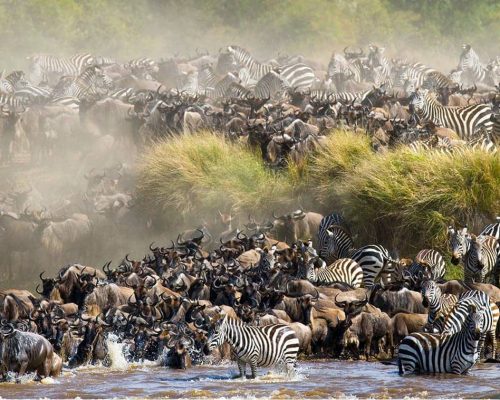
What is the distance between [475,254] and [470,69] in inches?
1108

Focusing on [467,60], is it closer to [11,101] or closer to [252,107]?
[11,101]

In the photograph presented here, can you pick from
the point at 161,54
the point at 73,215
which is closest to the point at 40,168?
the point at 73,215

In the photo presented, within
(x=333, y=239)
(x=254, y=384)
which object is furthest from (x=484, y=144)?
(x=254, y=384)

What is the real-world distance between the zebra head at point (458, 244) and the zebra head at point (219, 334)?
681cm

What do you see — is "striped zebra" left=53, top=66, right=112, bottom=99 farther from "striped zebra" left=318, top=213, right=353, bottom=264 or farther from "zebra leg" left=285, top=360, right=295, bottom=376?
"zebra leg" left=285, top=360, right=295, bottom=376

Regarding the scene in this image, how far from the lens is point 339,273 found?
23.9m

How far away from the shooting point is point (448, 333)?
62.2ft

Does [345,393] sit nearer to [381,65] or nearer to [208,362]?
[208,362]

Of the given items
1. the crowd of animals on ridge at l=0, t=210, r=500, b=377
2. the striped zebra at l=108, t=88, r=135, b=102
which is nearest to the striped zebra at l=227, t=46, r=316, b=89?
the striped zebra at l=108, t=88, r=135, b=102

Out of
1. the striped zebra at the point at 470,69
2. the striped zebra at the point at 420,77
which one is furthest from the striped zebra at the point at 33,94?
the striped zebra at the point at 470,69

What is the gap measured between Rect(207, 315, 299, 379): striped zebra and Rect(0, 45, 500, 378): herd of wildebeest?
0.02 meters

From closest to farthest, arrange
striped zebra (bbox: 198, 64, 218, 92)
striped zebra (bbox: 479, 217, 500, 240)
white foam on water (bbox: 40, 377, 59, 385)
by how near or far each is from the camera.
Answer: white foam on water (bbox: 40, 377, 59, 385) → striped zebra (bbox: 479, 217, 500, 240) → striped zebra (bbox: 198, 64, 218, 92)

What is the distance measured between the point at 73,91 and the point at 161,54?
23.6m

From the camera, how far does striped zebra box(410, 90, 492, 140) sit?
33438 mm
